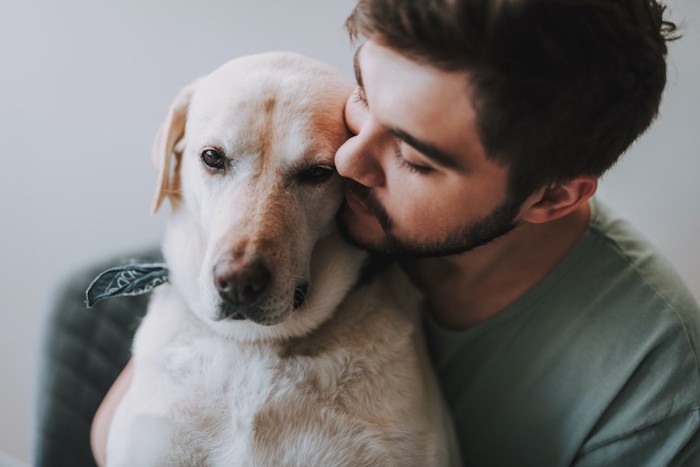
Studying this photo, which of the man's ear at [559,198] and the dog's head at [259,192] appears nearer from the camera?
the dog's head at [259,192]

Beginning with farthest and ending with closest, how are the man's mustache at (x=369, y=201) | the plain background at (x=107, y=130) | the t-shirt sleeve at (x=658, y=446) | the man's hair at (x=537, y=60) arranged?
the plain background at (x=107, y=130)
the t-shirt sleeve at (x=658, y=446)
the man's mustache at (x=369, y=201)
the man's hair at (x=537, y=60)

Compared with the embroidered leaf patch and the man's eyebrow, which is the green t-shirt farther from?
the embroidered leaf patch

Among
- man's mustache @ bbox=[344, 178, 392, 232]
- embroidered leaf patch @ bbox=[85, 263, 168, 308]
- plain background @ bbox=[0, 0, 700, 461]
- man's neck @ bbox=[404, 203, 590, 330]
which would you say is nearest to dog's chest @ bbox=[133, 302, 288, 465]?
embroidered leaf patch @ bbox=[85, 263, 168, 308]

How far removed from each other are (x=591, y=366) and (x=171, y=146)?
3.77 feet

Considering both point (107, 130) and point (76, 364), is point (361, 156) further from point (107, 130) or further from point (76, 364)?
point (107, 130)

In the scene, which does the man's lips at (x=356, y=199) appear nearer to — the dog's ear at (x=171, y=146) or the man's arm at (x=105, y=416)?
the dog's ear at (x=171, y=146)

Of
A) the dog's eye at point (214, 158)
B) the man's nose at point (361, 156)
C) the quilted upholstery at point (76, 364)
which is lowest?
the quilted upholstery at point (76, 364)

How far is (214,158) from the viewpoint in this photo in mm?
1373

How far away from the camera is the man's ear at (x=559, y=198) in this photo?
56.5 inches

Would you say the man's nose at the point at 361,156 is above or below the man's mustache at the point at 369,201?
above

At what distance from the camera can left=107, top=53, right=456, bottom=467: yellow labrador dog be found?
1305mm

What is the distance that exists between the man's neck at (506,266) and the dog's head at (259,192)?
340 mm

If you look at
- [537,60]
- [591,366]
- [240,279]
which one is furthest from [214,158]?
[591,366]

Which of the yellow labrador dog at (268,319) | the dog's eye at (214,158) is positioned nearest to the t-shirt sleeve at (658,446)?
the yellow labrador dog at (268,319)
